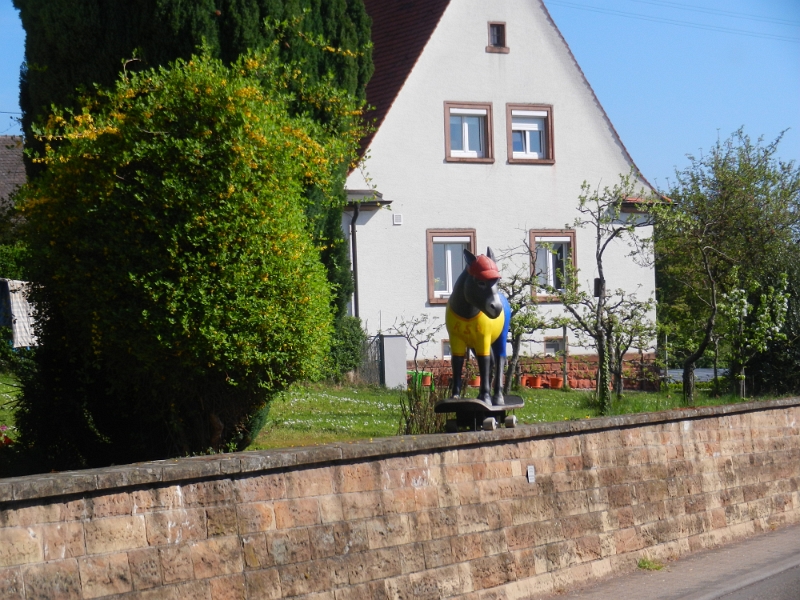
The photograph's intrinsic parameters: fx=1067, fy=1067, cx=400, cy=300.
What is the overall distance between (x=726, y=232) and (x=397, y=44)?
9.31m

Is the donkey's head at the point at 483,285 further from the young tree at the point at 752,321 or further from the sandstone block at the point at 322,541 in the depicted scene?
the young tree at the point at 752,321

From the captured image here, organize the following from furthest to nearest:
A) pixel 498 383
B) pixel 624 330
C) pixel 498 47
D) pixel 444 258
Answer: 1. pixel 498 47
2. pixel 444 258
3. pixel 624 330
4. pixel 498 383

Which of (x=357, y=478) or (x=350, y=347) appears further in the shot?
(x=350, y=347)

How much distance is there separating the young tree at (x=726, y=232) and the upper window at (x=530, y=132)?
366 cm

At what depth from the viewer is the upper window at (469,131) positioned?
26016mm

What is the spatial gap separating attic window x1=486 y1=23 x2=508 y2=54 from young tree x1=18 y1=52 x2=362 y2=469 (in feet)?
59.1

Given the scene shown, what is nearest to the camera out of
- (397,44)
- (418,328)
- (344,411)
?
(344,411)

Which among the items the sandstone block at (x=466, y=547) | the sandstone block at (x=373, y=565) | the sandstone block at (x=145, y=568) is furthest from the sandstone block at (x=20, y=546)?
the sandstone block at (x=466, y=547)

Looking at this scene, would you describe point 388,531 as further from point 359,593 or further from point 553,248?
point 553,248

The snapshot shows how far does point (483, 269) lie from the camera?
28.9 ft

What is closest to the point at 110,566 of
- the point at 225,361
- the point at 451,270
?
the point at 225,361

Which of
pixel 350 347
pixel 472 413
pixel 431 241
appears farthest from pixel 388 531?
pixel 431 241

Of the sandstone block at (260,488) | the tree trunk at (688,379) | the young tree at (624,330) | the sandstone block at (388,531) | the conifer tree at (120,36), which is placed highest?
the conifer tree at (120,36)

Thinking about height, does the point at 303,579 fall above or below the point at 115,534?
below
